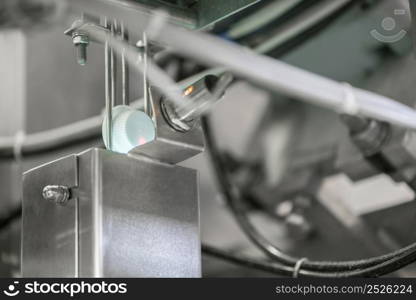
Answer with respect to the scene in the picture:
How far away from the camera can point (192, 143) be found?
1.79ft

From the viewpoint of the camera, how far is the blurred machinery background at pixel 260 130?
0.59m

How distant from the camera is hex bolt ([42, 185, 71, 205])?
0.51m

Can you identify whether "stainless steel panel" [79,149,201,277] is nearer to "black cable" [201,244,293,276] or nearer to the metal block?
the metal block

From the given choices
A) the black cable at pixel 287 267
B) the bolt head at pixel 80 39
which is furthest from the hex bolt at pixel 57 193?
the black cable at pixel 287 267

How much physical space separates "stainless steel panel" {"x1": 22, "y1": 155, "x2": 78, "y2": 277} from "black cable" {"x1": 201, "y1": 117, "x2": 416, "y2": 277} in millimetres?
259

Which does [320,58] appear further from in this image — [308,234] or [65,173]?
[65,173]

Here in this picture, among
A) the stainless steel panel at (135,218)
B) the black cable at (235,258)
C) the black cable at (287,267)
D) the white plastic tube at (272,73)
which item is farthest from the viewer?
the black cable at (235,258)

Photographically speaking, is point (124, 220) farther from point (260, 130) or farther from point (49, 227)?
point (260, 130)

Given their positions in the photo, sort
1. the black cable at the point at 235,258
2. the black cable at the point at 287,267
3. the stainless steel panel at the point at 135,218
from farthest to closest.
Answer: the black cable at the point at 235,258, the black cable at the point at 287,267, the stainless steel panel at the point at 135,218

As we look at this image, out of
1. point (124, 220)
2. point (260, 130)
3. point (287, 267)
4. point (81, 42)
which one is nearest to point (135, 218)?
point (124, 220)

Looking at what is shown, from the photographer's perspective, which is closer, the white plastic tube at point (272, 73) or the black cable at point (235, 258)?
the white plastic tube at point (272, 73)

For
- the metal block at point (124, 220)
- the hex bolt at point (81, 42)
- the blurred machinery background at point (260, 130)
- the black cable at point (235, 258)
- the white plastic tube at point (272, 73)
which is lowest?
the metal block at point (124, 220)

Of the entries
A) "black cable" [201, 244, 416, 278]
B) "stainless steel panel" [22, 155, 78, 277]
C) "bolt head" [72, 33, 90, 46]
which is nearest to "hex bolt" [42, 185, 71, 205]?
"stainless steel panel" [22, 155, 78, 277]

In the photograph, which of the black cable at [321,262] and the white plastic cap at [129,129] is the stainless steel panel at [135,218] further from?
the black cable at [321,262]
